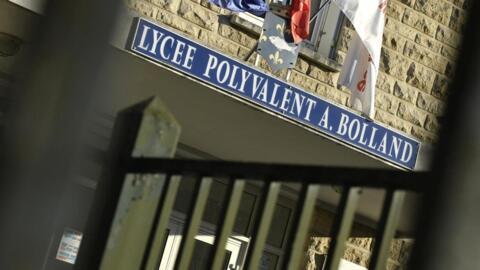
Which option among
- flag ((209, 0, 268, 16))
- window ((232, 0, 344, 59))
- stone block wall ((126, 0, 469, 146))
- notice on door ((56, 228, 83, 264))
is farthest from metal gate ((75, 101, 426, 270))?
window ((232, 0, 344, 59))

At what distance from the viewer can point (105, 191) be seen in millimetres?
2336

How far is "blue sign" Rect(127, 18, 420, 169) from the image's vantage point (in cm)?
869

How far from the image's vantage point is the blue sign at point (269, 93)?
8.69 m

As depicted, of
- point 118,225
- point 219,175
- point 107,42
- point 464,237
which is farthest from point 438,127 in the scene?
point 118,225

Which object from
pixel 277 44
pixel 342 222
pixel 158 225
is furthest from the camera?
pixel 277 44

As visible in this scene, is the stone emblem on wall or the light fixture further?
the stone emblem on wall

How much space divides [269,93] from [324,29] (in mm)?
1218

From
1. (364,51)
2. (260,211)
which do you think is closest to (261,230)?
(260,211)

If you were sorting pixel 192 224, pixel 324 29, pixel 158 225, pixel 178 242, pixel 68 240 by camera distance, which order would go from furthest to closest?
pixel 324 29 < pixel 178 242 < pixel 158 225 < pixel 192 224 < pixel 68 240

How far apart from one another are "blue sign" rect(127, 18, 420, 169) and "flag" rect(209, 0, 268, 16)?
368 mm

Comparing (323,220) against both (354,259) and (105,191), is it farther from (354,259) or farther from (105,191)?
(105,191)

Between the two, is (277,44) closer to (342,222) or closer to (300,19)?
(300,19)

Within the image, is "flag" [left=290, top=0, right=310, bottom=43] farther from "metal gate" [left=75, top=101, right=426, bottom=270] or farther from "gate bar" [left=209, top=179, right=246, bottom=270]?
"gate bar" [left=209, top=179, right=246, bottom=270]

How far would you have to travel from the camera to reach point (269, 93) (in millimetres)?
9211
